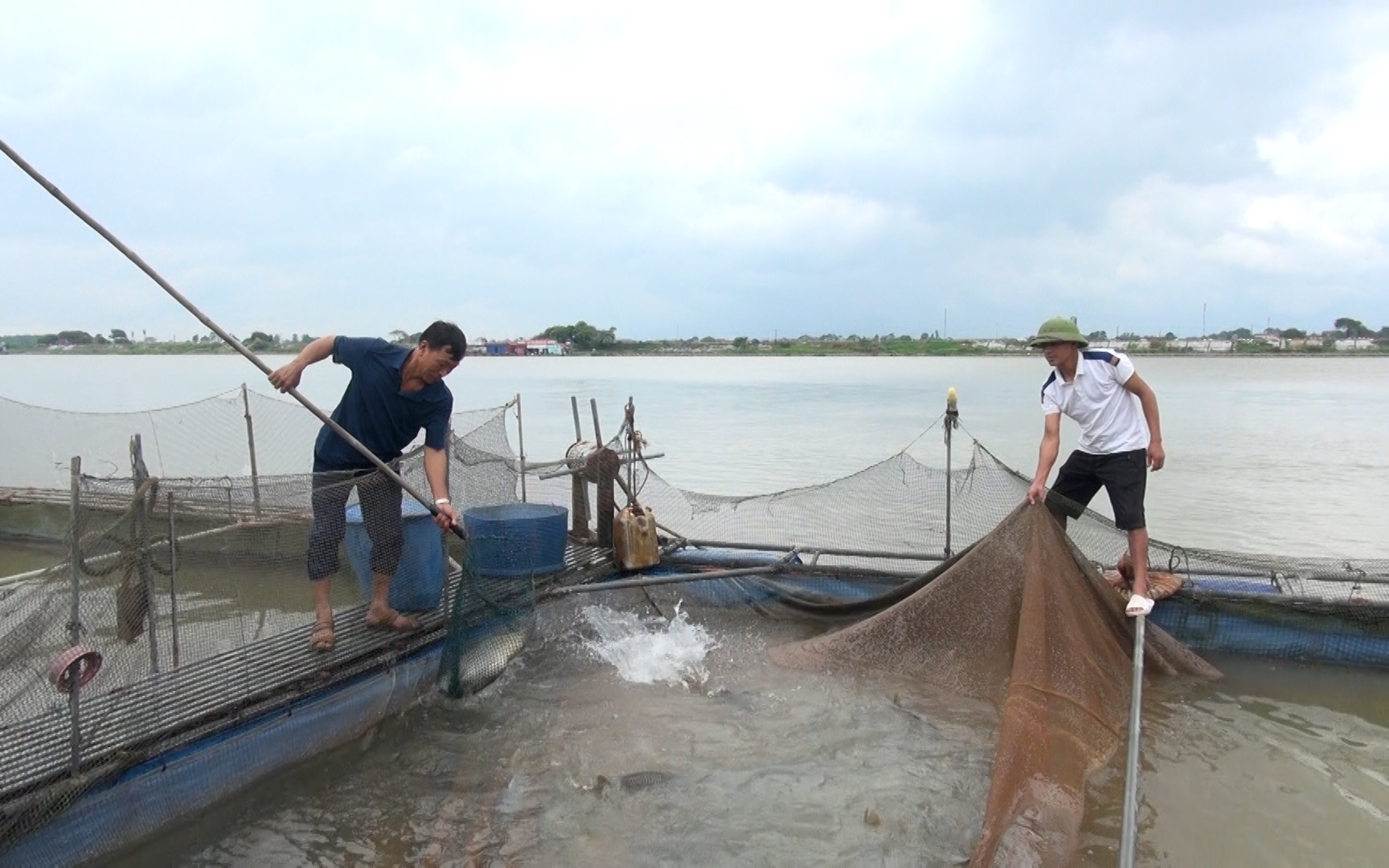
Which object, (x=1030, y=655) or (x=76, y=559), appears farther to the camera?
(x=1030, y=655)

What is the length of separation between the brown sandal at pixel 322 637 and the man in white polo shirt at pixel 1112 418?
3.95m

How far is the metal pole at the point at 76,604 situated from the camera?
3.06 m

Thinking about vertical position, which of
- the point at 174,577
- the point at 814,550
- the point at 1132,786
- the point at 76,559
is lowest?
the point at 814,550

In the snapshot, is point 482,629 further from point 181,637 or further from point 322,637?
point 181,637

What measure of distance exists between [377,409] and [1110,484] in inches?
167

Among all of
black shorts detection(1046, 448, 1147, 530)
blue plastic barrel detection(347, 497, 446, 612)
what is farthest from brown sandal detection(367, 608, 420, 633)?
black shorts detection(1046, 448, 1147, 530)

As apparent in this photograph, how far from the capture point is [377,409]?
449 cm

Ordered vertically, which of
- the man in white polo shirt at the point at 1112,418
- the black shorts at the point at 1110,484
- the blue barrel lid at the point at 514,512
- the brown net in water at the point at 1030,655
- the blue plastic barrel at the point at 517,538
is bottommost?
the brown net in water at the point at 1030,655

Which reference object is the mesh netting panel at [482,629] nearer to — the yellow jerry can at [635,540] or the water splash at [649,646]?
the water splash at [649,646]

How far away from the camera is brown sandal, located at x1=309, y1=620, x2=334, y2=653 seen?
431 cm

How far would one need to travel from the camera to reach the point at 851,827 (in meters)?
3.66

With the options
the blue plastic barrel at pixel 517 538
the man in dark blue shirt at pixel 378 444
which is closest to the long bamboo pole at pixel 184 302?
the man in dark blue shirt at pixel 378 444

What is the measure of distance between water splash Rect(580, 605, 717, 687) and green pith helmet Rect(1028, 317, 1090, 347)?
2.79m

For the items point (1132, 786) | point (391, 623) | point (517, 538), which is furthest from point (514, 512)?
point (1132, 786)
